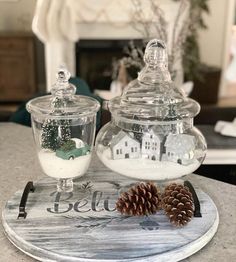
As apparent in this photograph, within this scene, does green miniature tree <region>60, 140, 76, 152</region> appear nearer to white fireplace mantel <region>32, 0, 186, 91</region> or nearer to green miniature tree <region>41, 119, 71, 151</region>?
green miniature tree <region>41, 119, 71, 151</region>

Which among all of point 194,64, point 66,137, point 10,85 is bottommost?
point 10,85

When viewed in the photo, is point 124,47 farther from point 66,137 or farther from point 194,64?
point 66,137

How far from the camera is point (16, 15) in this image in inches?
180

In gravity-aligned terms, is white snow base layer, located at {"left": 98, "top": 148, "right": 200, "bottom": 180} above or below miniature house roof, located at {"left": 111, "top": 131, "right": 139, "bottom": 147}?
below

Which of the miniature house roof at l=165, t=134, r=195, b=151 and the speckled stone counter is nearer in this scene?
the speckled stone counter

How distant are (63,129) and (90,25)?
11.0 feet

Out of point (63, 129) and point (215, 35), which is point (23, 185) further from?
point (215, 35)

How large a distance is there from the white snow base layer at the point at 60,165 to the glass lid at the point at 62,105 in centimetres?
9

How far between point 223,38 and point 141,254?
166 inches

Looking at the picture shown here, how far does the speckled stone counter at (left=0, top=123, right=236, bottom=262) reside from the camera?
72cm

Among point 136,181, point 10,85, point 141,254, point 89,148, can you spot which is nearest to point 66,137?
point 89,148

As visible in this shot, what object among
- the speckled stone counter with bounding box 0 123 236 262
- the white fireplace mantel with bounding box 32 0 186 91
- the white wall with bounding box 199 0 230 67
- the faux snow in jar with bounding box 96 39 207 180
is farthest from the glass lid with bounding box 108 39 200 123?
the white wall with bounding box 199 0 230 67

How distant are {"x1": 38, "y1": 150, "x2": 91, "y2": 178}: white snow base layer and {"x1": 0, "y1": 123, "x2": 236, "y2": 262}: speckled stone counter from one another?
0.12 metres

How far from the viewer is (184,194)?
0.80 meters
